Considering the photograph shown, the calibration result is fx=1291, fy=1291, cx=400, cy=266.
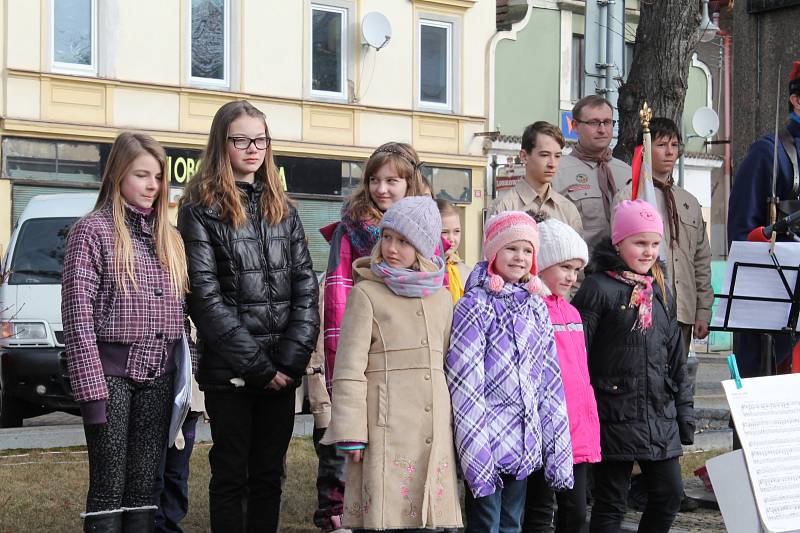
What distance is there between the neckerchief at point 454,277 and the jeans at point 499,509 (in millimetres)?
1158

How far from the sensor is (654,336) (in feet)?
19.5

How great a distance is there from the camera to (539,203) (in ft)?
23.0

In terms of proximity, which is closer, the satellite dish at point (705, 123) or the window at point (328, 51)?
the window at point (328, 51)

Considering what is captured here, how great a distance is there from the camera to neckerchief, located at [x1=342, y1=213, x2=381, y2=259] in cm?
609

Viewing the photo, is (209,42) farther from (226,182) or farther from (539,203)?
(226,182)

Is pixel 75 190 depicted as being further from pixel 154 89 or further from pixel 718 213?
pixel 718 213

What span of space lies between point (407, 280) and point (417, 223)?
236 mm

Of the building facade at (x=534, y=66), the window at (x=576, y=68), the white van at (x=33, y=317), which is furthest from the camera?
the window at (x=576, y=68)

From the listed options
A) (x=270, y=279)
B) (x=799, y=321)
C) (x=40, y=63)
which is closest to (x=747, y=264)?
(x=799, y=321)

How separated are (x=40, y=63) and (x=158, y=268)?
57.3ft

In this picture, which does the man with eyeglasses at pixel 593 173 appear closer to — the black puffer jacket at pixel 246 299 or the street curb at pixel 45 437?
the black puffer jacket at pixel 246 299

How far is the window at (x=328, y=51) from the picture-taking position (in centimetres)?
2523

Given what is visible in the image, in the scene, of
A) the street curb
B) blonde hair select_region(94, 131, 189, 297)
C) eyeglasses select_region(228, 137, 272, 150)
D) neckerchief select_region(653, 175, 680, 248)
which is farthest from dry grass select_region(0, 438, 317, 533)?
neckerchief select_region(653, 175, 680, 248)

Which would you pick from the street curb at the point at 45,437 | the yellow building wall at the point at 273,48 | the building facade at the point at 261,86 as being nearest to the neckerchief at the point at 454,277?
the street curb at the point at 45,437
